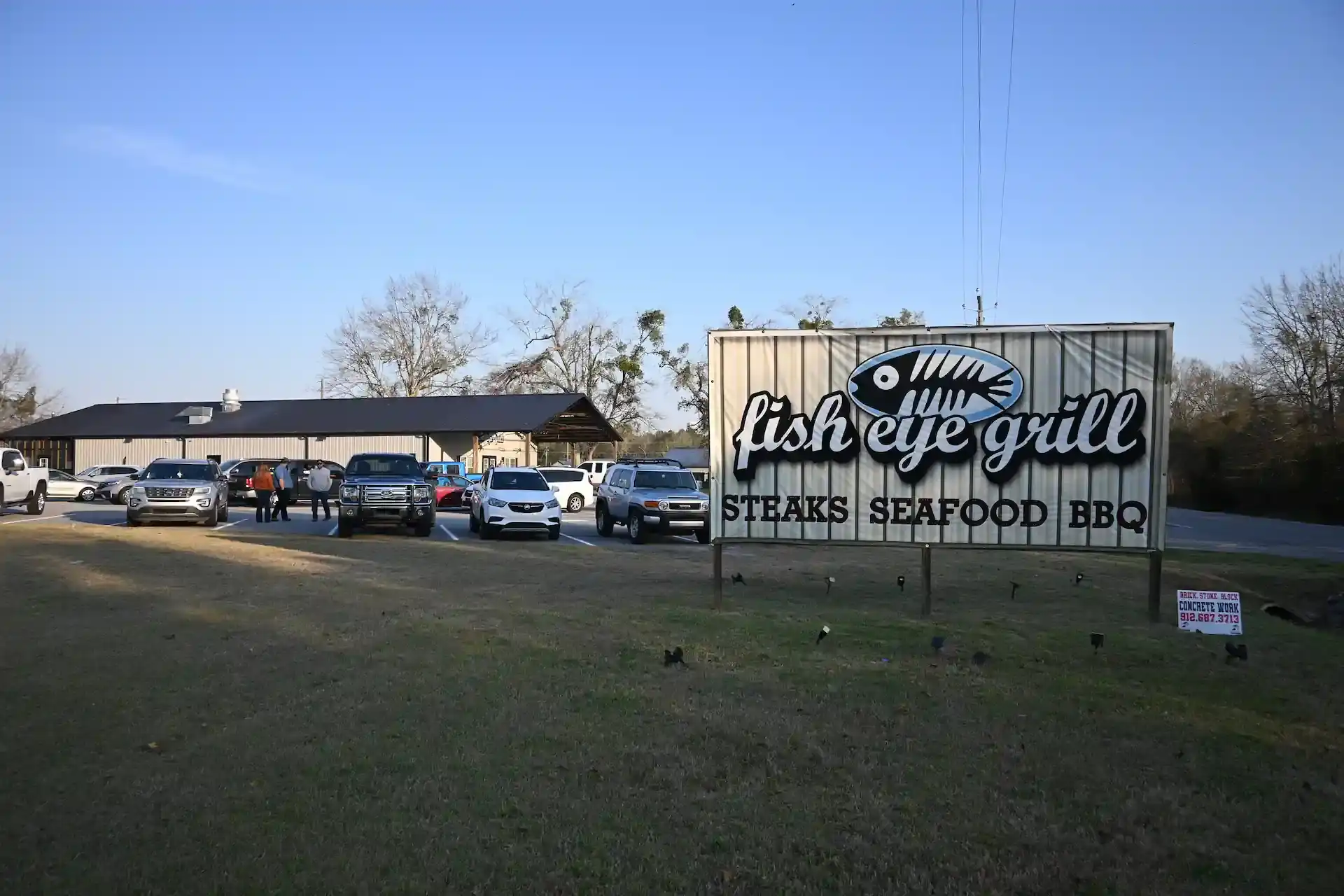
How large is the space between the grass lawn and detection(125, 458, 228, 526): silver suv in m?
13.7

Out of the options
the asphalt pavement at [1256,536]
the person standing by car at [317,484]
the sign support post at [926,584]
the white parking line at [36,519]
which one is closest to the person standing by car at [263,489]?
the person standing by car at [317,484]

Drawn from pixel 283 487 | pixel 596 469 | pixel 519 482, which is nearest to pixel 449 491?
pixel 283 487

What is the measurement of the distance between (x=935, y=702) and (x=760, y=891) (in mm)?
3530

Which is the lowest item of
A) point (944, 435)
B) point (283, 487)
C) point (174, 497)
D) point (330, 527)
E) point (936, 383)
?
point (330, 527)

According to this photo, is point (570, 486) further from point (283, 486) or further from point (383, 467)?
point (383, 467)

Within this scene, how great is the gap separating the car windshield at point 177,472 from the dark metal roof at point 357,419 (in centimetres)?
2401

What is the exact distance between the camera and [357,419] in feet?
182

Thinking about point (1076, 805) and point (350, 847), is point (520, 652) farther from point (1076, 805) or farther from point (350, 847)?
point (1076, 805)

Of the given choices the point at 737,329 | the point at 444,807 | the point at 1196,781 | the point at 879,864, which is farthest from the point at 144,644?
the point at 1196,781

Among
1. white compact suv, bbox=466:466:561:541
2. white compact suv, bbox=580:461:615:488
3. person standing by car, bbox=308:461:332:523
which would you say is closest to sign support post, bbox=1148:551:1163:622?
white compact suv, bbox=466:466:561:541

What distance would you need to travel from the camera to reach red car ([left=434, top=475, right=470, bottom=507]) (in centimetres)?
3950

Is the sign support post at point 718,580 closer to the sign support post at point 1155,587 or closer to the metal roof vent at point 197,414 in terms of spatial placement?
the sign support post at point 1155,587

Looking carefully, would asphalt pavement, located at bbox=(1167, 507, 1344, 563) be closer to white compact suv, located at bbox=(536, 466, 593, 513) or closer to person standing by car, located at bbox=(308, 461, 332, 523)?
white compact suv, located at bbox=(536, 466, 593, 513)

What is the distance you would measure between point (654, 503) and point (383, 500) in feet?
19.5
